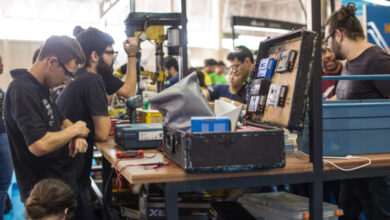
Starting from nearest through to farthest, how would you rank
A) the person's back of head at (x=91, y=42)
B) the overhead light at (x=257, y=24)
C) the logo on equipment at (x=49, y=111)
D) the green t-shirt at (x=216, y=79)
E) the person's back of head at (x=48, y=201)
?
the person's back of head at (x=48, y=201) → the logo on equipment at (x=49, y=111) → the person's back of head at (x=91, y=42) → the overhead light at (x=257, y=24) → the green t-shirt at (x=216, y=79)

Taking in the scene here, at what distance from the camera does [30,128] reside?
1.55 meters

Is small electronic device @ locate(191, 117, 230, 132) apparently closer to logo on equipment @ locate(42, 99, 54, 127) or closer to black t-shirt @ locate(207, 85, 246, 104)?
logo on equipment @ locate(42, 99, 54, 127)

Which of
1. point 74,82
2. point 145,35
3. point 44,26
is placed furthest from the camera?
point 44,26

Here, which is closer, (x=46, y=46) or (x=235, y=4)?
(x=46, y=46)

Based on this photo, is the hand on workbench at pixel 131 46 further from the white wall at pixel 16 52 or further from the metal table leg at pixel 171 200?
the white wall at pixel 16 52

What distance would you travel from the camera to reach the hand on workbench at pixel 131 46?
8.50ft

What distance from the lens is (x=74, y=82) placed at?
2.10m

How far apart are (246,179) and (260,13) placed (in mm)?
11077

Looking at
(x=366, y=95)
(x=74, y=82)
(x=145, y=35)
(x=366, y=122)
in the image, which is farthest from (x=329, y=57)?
(x=74, y=82)

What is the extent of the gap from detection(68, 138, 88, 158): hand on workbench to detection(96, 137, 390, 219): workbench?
1.39ft

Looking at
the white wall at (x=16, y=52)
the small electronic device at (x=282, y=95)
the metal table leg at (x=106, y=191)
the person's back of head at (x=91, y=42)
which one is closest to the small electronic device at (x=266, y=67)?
the small electronic device at (x=282, y=95)

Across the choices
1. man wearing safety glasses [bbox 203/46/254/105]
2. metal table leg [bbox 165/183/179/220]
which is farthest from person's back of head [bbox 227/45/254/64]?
metal table leg [bbox 165/183/179/220]

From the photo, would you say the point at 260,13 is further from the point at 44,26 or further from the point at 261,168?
the point at 261,168

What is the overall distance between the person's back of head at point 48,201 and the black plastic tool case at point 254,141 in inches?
20.2
